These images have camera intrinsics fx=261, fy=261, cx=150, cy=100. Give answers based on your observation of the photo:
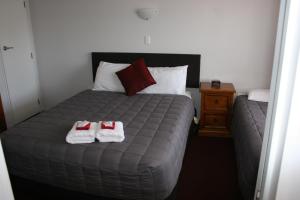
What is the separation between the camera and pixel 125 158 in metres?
1.77

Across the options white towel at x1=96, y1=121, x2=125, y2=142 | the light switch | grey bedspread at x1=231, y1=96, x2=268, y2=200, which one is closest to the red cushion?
the light switch

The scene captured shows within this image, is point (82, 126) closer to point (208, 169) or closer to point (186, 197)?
point (186, 197)

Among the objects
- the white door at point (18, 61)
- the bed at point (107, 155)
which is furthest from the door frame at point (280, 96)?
the white door at point (18, 61)

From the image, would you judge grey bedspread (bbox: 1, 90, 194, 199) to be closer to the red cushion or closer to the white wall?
the red cushion

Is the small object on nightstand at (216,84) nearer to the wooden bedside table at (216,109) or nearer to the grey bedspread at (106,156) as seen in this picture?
the wooden bedside table at (216,109)

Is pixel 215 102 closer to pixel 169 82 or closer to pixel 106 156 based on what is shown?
pixel 169 82

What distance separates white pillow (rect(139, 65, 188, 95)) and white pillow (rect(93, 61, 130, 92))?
0.37m

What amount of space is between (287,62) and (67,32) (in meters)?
3.42

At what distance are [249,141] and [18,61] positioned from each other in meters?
3.33

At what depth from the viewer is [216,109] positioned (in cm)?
329

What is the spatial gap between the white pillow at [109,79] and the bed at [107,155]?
0.74 m

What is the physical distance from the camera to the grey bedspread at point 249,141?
1.83 m

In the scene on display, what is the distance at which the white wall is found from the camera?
3.27 m

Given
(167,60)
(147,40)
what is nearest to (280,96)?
(167,60)
